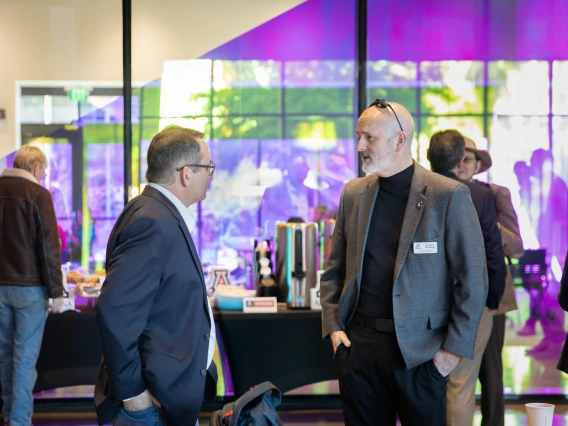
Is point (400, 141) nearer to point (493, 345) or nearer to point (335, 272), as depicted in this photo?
point (335, 272)

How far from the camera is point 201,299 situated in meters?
2.44

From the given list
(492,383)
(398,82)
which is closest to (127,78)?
(398,82)

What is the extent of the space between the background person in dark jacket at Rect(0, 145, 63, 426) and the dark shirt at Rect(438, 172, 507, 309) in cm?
241

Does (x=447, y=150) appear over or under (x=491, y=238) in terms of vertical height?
over

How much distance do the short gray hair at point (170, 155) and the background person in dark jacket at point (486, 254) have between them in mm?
1828

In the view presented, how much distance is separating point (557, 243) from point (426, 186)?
3312 mm

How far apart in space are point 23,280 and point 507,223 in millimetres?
2863

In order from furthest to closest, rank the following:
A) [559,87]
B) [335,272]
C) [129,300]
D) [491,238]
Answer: [559,87] → [491,238] → [335,272] → [129,300]

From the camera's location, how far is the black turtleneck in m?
2.86

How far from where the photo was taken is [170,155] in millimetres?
2496

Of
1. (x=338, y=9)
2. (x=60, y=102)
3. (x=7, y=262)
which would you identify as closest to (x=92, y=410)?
(x=7, y=262)

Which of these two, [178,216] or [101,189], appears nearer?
[178,216]

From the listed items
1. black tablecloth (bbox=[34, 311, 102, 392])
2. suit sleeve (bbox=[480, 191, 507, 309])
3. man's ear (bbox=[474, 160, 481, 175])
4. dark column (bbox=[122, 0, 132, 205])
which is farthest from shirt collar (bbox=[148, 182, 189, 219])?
dark column (bbox=[122, 0, 132, 205])

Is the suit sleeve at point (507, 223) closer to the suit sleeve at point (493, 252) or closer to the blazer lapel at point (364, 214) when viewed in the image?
the suit sleeve at point (493, 252)
